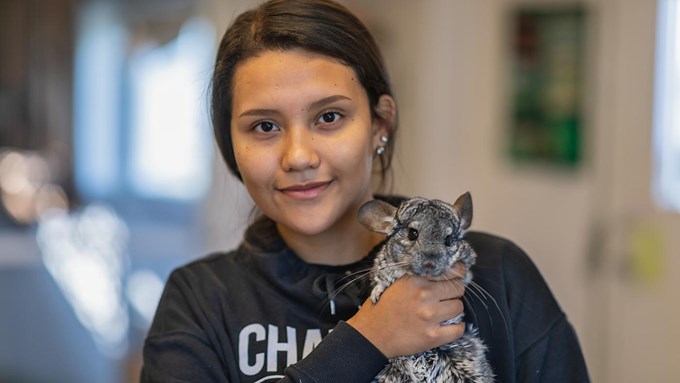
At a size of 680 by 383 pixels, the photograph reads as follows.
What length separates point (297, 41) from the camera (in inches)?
48.2

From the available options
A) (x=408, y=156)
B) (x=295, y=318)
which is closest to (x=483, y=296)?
(x=295, y=318)

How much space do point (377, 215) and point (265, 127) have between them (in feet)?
0.77

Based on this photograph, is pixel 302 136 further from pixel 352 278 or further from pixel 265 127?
pixel 352 278

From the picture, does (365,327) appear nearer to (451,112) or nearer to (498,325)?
(498,325)

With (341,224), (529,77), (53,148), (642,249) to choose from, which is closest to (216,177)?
(53,148)

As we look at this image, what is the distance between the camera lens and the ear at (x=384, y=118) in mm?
1330

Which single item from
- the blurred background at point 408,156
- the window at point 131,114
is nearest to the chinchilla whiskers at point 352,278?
the blurred background at point 408,156

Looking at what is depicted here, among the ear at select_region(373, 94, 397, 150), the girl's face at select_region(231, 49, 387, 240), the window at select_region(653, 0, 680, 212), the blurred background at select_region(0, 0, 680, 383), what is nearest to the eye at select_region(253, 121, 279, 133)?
the girl's face at select_region(231, 49, 387, 240)

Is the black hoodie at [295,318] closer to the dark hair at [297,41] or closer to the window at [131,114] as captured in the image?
the dark hair at [297,41]

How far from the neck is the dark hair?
16cm

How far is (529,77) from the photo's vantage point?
3.56 m

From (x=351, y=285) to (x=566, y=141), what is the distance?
2359mm

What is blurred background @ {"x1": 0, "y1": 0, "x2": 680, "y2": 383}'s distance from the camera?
3014 mm

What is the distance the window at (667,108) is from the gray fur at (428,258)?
2041 mm
